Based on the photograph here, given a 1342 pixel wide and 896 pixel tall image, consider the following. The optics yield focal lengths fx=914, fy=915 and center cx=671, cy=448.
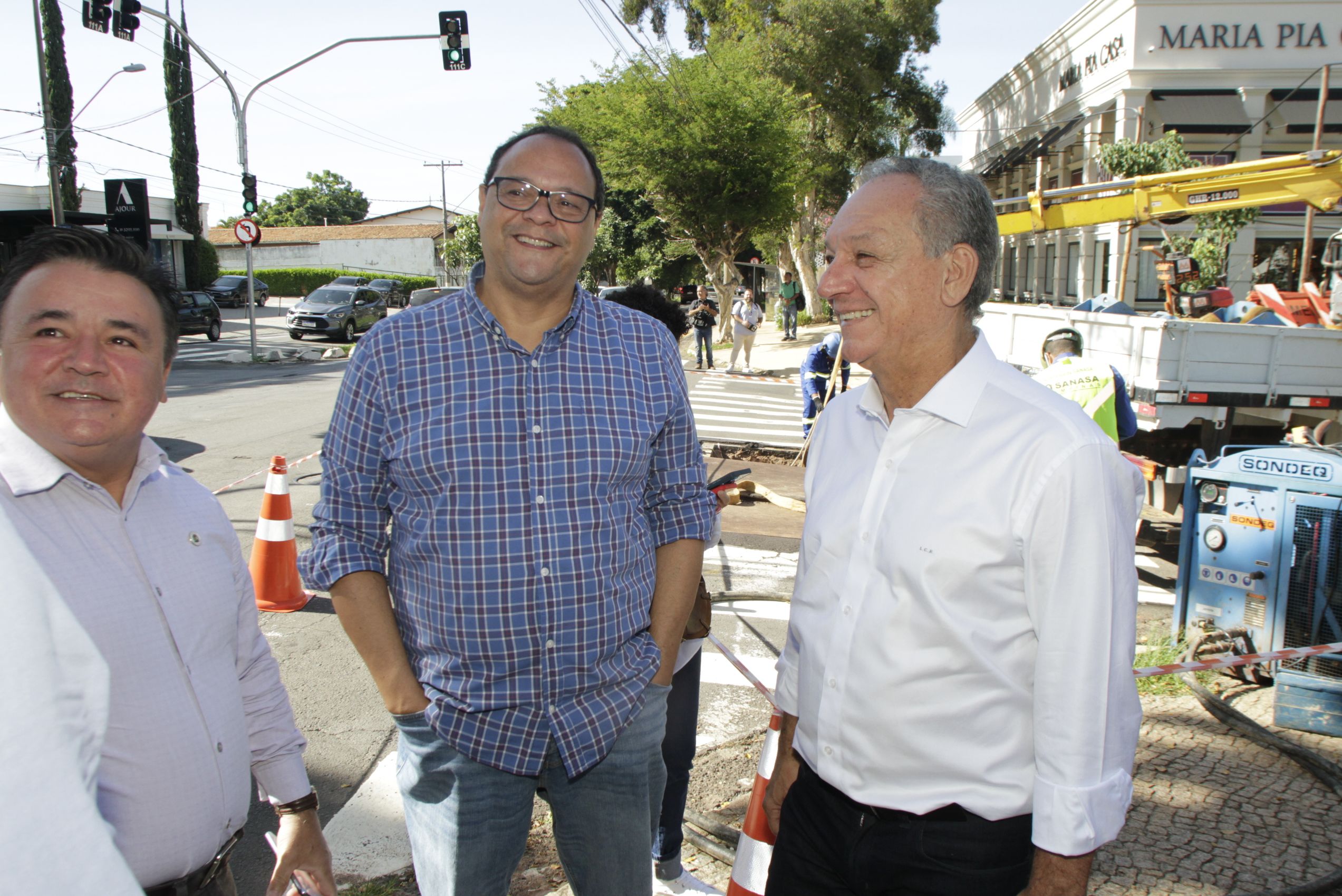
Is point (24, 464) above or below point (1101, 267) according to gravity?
below

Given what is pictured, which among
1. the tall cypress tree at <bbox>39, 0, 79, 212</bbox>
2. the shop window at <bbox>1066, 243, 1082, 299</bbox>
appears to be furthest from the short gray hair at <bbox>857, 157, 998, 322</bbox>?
the tall cypress tree at <bbox>39, 0, 79, 212</bbox>

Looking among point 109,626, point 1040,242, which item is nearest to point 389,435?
point 109,626

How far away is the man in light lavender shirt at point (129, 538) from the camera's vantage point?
1.56 meters

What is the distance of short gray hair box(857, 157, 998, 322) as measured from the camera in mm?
1915

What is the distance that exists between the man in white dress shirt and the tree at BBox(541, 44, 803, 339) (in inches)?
999

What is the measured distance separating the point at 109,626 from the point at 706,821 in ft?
8.14

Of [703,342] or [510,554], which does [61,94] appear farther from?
[510,554]

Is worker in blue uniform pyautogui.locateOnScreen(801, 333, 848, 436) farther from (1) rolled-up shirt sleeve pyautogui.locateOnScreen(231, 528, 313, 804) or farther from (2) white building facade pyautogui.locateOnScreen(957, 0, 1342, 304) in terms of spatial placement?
(2) white building facade pyautogui.locateOnScreen(957, 0, 1342, 304)

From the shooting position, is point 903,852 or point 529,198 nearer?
point 903,852

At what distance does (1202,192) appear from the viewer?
11.5m

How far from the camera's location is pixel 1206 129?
25.6 m

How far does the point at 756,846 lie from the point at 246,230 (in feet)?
68.5

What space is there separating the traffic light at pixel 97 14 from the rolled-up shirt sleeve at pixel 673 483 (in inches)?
674

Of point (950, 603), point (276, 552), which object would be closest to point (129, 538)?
point (950, 603)
